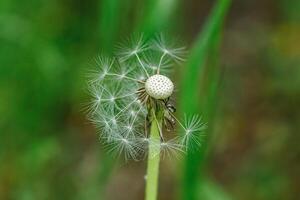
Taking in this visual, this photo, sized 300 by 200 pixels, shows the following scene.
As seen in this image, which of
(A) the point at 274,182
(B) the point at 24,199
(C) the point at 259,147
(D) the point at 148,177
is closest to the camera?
(D) the point at 148,177

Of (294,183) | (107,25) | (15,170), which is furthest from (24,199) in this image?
(294,183)

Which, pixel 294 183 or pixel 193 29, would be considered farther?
pixel 193 29

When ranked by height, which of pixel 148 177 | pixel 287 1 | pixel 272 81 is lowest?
pixel 148 177

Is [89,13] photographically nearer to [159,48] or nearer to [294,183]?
[294,183]

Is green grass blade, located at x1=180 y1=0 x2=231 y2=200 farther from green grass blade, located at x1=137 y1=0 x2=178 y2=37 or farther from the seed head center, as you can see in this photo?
the seed head center

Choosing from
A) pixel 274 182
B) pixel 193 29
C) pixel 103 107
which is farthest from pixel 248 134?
pixel 103 107

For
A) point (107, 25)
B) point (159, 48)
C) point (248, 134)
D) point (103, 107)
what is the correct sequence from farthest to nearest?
point (248, 134) < point (107, 25) < point (159, 48) < point (103, 107)

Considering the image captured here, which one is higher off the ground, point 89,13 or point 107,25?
point 89,13
